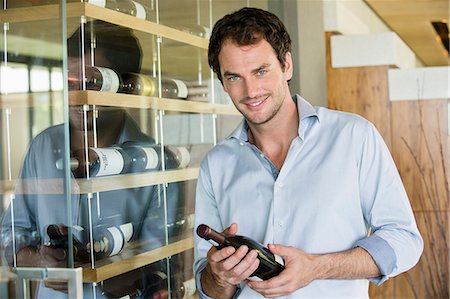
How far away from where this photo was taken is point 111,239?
211 cm

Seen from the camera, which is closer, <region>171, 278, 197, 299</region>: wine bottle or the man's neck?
the man's neck

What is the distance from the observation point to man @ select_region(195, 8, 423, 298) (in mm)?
1714

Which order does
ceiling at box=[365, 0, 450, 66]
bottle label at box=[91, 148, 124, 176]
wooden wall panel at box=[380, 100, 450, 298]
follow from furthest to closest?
ceiling at box=[365, 0, 450, 66], wooden wall panel at box=[380, 100, 450, 298], bottle label at box=[91, 148, 124, 176]

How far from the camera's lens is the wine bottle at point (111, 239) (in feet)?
6.66

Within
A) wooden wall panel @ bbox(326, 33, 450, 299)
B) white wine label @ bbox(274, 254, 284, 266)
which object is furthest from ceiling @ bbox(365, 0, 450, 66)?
white wine label @ bbox(274, 254, 284, 266)

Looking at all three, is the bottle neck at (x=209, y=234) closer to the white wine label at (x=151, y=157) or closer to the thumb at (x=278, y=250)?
the thumb at (x=278, y=250)

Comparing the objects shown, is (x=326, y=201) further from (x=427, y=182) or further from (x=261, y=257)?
(x=427, y=182)

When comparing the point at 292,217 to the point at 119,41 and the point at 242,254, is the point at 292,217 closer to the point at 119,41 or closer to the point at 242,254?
the point at 242,254

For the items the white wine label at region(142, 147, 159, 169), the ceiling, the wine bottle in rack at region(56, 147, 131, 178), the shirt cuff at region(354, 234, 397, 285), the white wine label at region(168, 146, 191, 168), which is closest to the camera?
the shirt cuff at region(354, 234, 397, 285)

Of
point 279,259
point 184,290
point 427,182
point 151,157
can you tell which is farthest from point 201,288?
point 427,182

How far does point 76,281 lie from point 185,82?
0.93 meters

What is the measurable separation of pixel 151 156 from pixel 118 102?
0.83 feet

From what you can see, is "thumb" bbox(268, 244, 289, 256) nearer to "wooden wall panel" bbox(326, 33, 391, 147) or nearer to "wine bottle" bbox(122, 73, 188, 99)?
"wine bottle" bbox(122, 73, 188, 99)

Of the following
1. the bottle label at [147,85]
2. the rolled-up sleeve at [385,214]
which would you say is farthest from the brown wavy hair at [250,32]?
the bottle label at [147,85]
